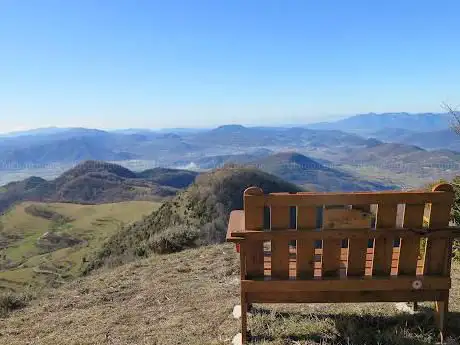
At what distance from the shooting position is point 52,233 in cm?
9612

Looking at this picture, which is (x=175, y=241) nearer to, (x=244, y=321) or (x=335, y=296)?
(x=244, y=321)

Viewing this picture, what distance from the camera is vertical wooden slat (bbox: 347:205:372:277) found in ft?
12.1

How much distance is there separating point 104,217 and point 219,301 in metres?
103

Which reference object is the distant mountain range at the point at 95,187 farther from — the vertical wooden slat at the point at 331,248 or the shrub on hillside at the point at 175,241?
the vertical wooden slat at the point at 331,248

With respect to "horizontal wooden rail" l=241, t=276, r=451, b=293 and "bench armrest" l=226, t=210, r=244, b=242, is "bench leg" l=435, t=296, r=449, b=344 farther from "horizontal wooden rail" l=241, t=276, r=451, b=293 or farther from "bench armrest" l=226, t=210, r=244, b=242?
"bench armrest" l=226, t=210, r=244, b=242

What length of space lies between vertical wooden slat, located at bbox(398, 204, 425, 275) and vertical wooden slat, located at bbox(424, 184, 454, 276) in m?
0.09

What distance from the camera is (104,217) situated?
103625 mm

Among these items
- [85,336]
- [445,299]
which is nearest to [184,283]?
[85,336]

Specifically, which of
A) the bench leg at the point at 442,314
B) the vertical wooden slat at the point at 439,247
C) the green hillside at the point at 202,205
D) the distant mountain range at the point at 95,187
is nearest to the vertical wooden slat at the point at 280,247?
the vertical wooden slat at the point at 439,247

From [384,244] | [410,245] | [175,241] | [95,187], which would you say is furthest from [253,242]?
[95,187]

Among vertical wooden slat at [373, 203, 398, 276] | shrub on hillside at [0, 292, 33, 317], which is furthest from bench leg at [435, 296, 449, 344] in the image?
shrub on hillside at [0, 292, 33, 317]

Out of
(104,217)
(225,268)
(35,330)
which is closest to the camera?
(35,330)

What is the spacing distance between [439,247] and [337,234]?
933mm

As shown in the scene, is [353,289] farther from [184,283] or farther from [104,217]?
[104,217]
